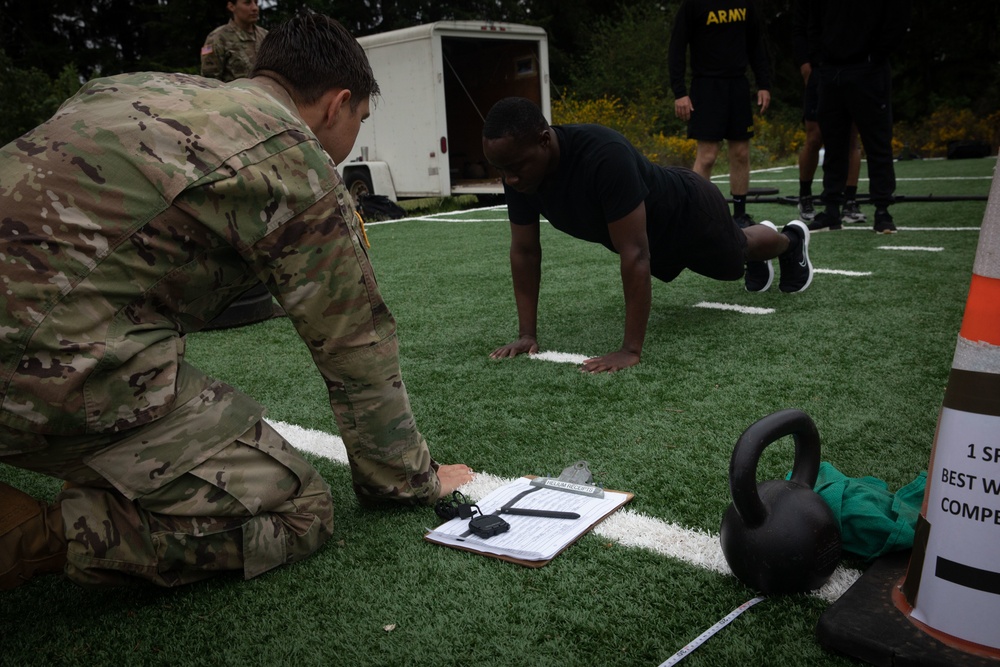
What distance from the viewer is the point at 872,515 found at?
1.66 meters

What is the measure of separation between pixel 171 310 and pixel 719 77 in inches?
221

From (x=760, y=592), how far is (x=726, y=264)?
238 centimetres

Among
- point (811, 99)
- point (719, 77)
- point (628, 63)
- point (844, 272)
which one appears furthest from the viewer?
point (628, 63)

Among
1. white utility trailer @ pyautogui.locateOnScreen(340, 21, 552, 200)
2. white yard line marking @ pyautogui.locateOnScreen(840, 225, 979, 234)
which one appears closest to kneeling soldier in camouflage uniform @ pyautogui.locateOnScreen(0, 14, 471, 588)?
white yard line marking @ pyautogui.locateOnScreen(840, 225, 979, 234)

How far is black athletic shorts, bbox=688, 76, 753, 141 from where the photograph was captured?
21.0 feet

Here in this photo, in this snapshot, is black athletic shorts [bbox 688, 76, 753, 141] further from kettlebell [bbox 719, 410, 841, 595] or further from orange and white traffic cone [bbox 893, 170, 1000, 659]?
orange and white traffic cone [bbox 893, 170, 1000, 659]

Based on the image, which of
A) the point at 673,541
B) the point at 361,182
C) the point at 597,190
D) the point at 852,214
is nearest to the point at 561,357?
the point at 597,190

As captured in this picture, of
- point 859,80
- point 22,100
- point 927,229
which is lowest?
point 927,229

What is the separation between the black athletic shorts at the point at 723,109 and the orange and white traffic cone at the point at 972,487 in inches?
212

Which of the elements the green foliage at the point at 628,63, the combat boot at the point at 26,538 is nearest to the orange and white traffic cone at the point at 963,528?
the combat boot at the point at 26,538

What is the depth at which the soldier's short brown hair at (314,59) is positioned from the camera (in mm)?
1887

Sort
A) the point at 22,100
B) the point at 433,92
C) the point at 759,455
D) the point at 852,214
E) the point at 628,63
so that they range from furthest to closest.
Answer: the point at 628,63 < the point at 22,100 < the point at 433,92 < the point at 852,214 < the point at 759,455

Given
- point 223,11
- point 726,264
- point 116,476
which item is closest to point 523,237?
point 726,264

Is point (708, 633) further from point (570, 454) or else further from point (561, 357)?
point (561, 357)
